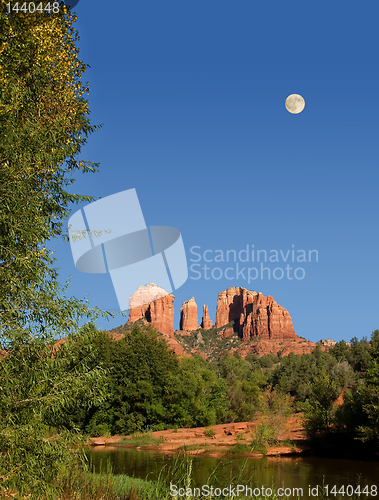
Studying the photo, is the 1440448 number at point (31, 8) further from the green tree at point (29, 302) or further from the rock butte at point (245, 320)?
the rock butte at point (245, 320)

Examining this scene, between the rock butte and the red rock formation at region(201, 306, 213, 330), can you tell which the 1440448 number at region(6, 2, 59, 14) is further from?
the red rock formation at region(201, 306, 213, 330)

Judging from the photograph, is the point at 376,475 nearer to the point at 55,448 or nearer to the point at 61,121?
the point at 55,448

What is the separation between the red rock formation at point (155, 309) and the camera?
135500 millimetres

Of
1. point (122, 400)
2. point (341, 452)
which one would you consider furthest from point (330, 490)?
point (122, 400)

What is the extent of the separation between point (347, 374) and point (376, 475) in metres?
29.1

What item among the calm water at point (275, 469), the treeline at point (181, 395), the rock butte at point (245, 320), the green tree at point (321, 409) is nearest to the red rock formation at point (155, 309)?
the rock butte at point (245, 320)

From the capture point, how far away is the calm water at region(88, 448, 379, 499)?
22156mm

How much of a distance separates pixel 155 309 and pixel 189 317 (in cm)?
2413

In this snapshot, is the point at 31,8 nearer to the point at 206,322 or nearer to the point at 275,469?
the point at 275,469

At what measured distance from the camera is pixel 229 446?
3494cm

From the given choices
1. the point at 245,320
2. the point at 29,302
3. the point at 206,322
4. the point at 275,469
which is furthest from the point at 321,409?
the point at 206,322

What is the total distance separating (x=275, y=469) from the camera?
26.6 m

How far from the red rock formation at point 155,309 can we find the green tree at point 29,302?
124593 mm

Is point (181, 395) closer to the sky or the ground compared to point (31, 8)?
closer to the ground
